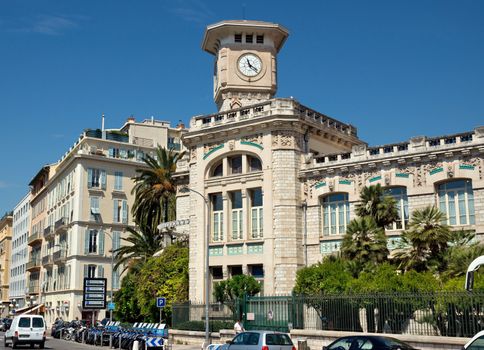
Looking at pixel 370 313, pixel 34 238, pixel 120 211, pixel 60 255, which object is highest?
pixel 120 211

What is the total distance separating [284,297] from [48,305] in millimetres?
47069

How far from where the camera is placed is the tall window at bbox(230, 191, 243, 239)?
117 feet

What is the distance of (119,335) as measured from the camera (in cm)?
3209

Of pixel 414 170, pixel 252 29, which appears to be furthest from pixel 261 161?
pixel 252 29

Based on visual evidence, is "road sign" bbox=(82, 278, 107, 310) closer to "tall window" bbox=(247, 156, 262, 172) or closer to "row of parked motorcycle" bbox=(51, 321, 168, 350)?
"row of parked motorcycle" bbox=(51, 321, 168, 350)

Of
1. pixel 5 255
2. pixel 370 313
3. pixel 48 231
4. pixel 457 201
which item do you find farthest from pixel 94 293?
pixel 5 255

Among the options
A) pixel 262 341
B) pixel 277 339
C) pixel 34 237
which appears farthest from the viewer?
pixel 34 237

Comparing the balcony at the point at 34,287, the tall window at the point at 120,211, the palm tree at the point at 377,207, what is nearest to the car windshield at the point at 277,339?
the palm tree at the point at 377,207

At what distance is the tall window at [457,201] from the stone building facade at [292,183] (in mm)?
48

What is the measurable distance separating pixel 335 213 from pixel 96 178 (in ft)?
114

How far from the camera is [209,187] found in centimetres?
3700

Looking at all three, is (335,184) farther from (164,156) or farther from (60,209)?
(60,209)

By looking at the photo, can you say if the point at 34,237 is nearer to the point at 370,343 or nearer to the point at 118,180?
the point at 118,180

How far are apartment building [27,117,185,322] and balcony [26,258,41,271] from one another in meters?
0.52
